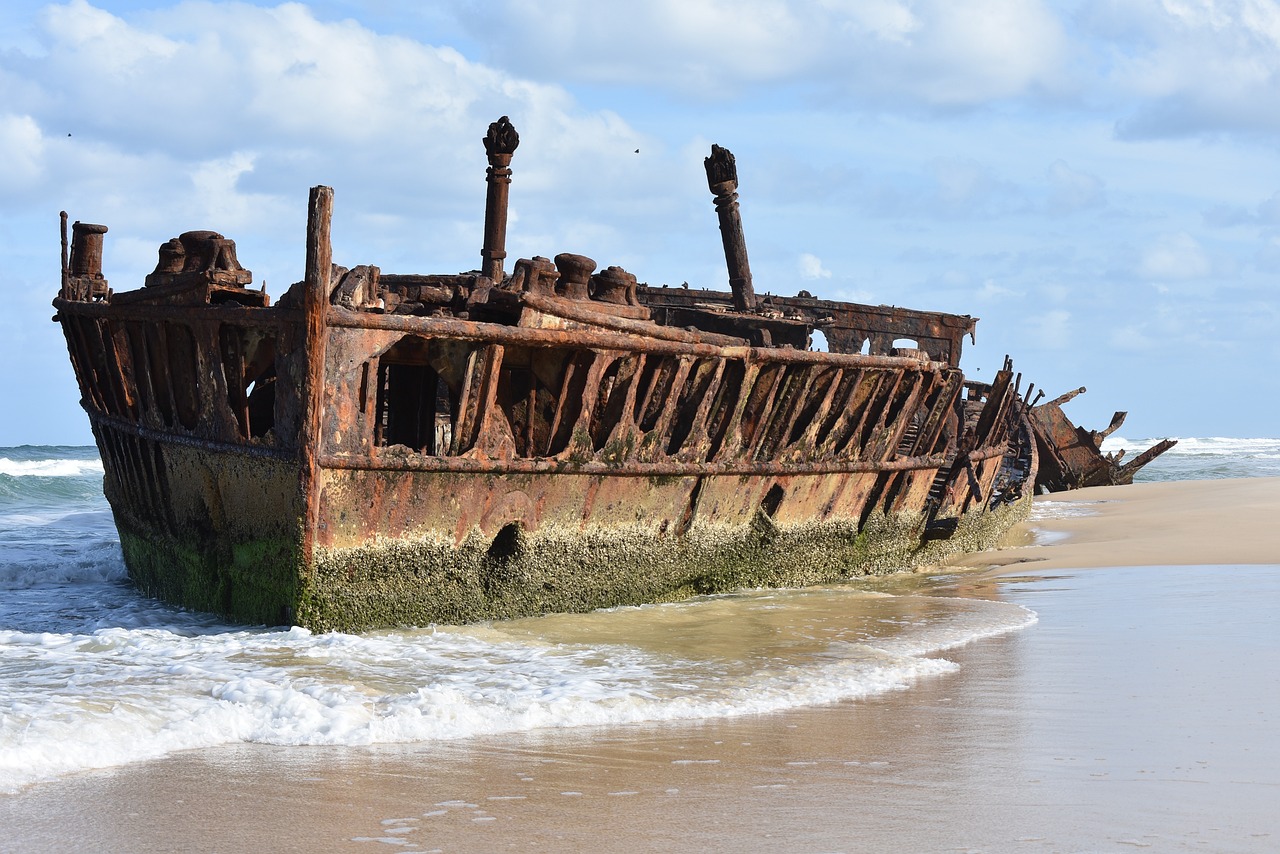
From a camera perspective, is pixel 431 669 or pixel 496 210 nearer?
pixel 431 669

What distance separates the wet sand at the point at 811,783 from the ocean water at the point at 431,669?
0.79 feet

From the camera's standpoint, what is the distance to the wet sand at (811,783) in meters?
3.83

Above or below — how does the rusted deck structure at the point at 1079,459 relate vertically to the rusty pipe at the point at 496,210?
below

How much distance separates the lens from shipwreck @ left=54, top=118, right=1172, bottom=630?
730 centimetres

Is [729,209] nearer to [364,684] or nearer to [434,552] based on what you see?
[434,552]

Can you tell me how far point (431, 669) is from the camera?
653cm

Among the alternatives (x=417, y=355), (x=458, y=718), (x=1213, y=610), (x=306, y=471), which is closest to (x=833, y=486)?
(x=1213, y=610)

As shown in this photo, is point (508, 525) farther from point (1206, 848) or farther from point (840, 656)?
point (1206, 848)

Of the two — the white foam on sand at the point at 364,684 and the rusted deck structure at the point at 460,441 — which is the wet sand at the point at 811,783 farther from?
the rusted deck structure at the point at 460,441

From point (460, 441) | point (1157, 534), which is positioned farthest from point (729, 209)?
point (460, 441)

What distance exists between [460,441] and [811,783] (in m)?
3.76

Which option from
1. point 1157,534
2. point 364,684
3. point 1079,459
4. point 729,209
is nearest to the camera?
point 364,684

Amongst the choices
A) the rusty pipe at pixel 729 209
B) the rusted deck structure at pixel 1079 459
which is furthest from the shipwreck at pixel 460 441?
the rusted deck structure at pixel 1079 459

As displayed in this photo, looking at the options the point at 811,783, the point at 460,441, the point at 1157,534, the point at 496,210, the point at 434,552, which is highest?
the point at 496,210
